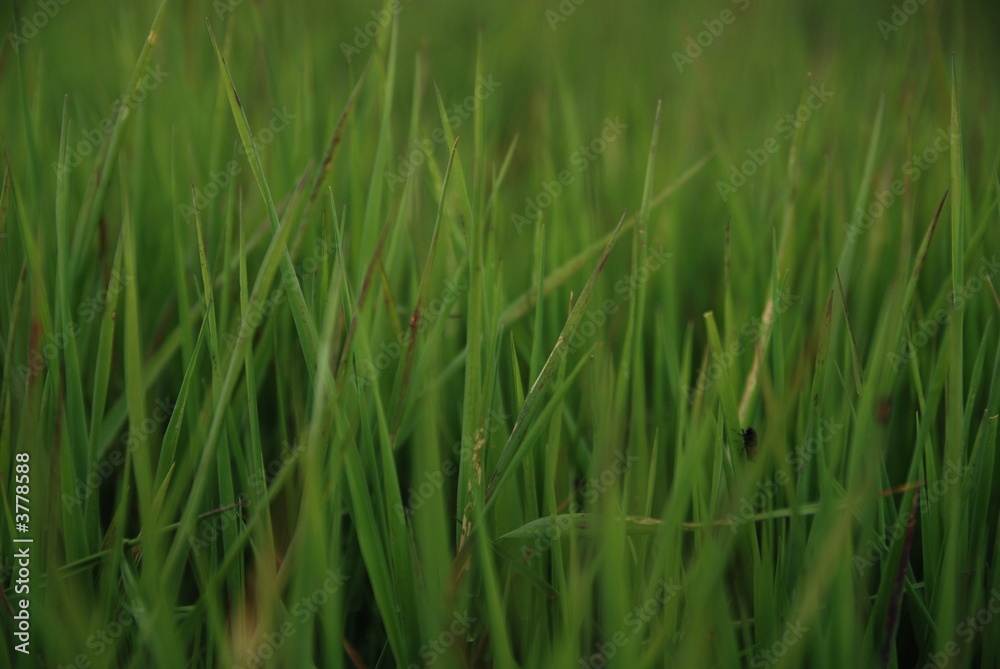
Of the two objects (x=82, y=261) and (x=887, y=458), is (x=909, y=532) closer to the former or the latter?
(x=887, y=458)

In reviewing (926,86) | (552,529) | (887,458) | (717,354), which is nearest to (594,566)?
(552,529)

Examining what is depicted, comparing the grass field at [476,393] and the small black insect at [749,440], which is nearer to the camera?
the grass field at [476,393]

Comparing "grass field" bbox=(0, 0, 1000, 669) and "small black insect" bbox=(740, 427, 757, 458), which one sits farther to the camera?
"small black insect" bbox=(740, 427, 757, 458)

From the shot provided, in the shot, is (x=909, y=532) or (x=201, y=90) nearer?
(x=909, y=532)

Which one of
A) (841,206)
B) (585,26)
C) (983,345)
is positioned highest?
(585,26)
